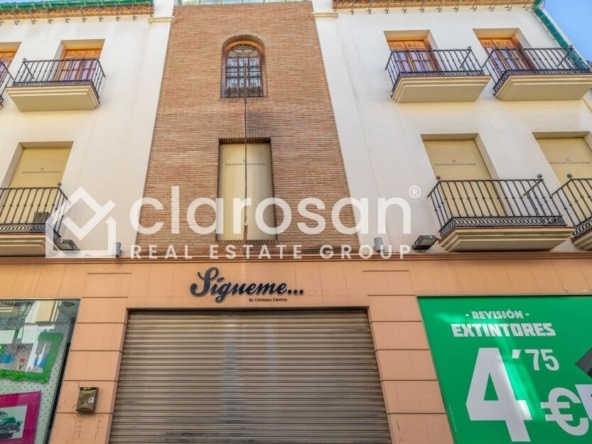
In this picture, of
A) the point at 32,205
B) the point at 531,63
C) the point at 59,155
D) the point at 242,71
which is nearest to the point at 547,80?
the point at 531,63

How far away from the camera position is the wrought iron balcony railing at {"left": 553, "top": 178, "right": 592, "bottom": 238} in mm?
6469

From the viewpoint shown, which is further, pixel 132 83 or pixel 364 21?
pixel 364 21

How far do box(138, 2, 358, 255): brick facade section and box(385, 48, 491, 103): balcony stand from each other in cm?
168

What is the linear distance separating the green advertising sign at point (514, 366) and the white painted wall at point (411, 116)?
4.15ft

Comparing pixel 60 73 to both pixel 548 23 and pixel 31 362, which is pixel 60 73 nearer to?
pixel 31 362

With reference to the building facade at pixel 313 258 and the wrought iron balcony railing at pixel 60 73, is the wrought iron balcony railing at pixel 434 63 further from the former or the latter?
the wrought iron balcony railing at pixel 60 73

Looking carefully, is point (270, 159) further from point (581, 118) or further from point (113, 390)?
point (581, 118)

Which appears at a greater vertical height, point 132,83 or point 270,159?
point 132,83

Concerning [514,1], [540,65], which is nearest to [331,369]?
[540,65]

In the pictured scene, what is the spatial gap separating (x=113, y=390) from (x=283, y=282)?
2.95 m

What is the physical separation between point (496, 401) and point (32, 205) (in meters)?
8.45

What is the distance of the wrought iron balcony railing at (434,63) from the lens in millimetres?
7988

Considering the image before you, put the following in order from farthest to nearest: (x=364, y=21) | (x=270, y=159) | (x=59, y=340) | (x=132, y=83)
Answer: (x=364, y=21)
(x=132, y=83)
(x=270, y=159)
(x=59, y=340)

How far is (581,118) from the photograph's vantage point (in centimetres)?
773
